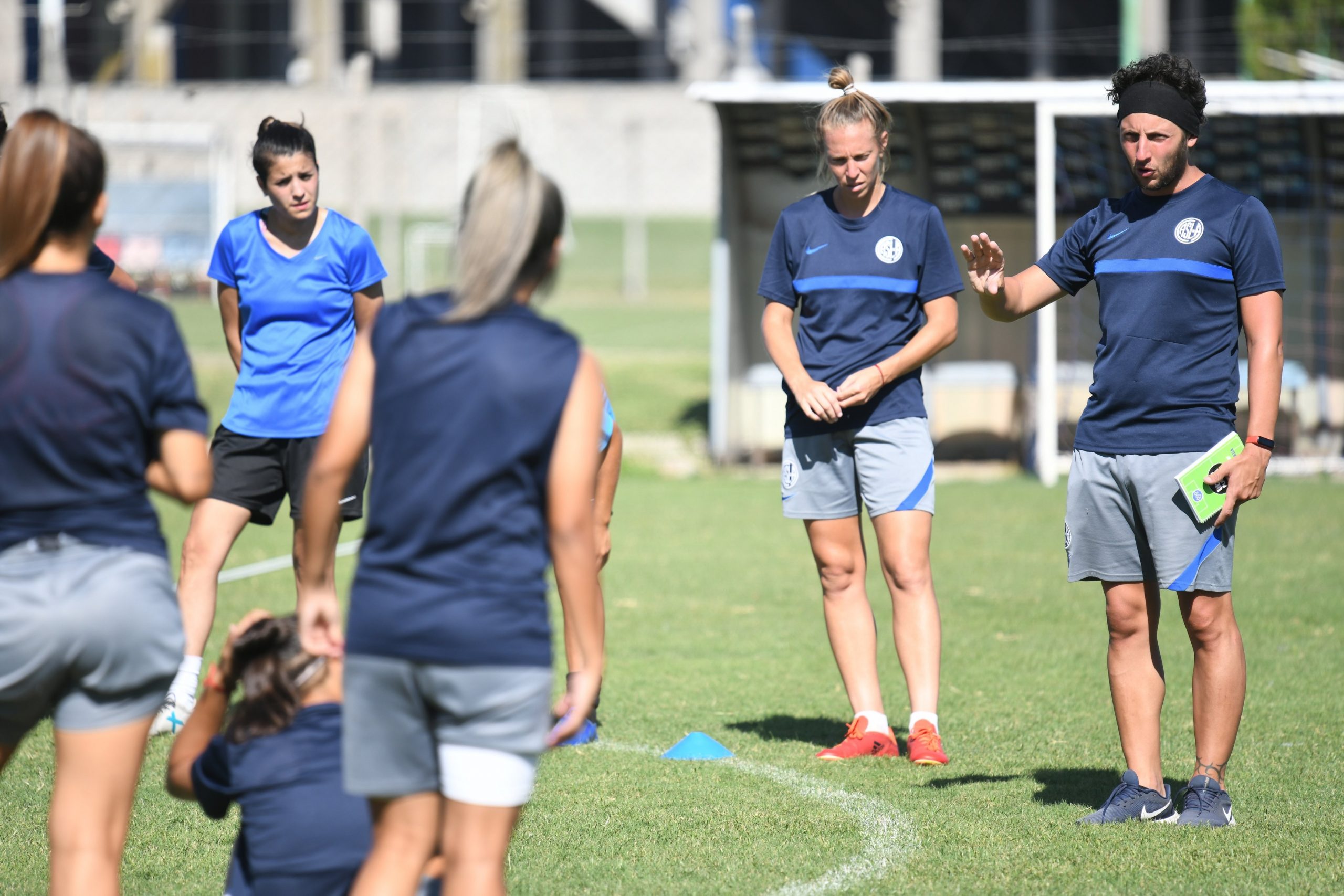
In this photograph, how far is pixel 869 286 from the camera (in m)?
5.33

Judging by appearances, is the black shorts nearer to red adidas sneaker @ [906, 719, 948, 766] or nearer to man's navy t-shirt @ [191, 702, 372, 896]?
red adidas sneaker @ [906, 719, 948, 766]

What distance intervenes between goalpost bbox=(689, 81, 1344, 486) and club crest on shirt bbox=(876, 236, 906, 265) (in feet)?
26.2

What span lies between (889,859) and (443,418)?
217 cm

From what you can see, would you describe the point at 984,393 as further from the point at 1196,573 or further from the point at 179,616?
the point at 179,616

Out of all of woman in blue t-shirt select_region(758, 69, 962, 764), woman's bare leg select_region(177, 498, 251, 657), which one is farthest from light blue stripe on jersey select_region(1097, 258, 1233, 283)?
woman's bare leg select_region(177, 498, 251, 657)

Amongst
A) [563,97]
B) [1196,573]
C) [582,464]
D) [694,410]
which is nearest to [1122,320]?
[1196,573]

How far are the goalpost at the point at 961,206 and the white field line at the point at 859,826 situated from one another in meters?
8.45

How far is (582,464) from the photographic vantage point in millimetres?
2809

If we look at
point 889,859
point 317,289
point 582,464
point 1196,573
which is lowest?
point 889,859

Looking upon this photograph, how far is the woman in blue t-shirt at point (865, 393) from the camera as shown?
5277mm

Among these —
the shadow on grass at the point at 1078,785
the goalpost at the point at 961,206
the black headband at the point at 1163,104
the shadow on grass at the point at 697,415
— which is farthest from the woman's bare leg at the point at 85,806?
the shadow on grass at the point at 697,415

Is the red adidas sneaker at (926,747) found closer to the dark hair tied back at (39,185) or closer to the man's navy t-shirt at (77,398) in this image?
the man's navy t-shirt at (77,398)

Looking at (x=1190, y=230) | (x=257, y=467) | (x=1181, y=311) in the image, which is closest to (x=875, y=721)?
(x=1181, y=311)

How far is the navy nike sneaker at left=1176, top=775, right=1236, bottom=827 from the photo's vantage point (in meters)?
4.48
